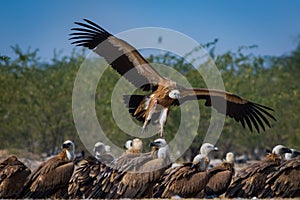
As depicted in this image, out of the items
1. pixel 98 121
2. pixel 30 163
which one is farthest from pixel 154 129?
pixel 98 121

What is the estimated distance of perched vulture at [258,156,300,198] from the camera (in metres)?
14.3

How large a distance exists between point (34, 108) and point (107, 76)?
4120mm

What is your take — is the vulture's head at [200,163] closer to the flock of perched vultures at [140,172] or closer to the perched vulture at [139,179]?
the flock of perched vultures at [140,172]

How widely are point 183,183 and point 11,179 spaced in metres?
3.29

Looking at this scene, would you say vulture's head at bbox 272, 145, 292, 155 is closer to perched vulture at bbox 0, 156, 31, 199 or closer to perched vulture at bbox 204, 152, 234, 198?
perched vulture at bbox 204, 152, 234, 198

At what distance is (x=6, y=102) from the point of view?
37.2 m

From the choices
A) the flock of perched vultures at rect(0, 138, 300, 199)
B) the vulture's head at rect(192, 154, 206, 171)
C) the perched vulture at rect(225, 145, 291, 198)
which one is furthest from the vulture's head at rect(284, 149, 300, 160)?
the vulture's head at rect(192, 154, 206, 171)

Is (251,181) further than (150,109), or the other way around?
(150,109)

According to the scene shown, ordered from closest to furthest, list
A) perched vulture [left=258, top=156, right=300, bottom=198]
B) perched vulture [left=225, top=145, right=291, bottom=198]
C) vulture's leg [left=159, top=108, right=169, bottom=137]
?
perched vulture [left=258, top=156, right=300, bottom=198] < perched vulture [left=225, top=145, right=291, bottom=198] < vulture's leg [left=159, top=108, right=169, bottom=137]

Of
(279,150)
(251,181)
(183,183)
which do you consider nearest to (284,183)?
(251,181)

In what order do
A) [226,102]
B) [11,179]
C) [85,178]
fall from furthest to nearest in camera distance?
[226,102], [85,178], [11,179]

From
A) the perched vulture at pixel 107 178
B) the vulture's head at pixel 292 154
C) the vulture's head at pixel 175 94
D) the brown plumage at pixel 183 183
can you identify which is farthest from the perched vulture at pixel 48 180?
the vulture's head at pixel 292 154

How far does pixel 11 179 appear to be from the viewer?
13938 millimetres

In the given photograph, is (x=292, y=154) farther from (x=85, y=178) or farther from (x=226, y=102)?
(x=85, y=178)
